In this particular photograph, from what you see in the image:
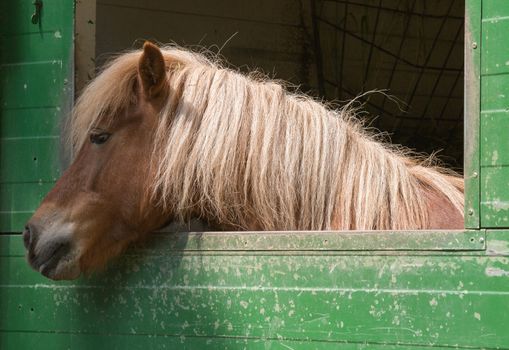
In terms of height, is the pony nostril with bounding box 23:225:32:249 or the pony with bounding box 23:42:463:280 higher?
the pony with bounding box 23:42:463:280

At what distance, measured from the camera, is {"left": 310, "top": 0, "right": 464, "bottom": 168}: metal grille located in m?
5.84

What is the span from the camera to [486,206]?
234cm

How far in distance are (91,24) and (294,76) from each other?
254cm

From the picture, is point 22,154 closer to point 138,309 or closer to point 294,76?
point 138,309

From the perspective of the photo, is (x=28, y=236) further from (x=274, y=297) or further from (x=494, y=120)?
(x=494, y=120)

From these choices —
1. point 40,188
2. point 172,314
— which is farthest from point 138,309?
point 40,188

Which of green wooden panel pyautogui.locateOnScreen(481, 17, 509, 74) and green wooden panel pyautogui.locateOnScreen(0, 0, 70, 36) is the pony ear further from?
green wooden panel pyautogui.locateOnScreen(481, 17, 509, 74)

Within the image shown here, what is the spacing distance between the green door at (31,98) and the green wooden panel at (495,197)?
1414 millimetres

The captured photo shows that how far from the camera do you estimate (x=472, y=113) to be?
93.8 inches

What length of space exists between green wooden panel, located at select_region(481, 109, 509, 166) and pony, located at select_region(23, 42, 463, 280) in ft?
1.86

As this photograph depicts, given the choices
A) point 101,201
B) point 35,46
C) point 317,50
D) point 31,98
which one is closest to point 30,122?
point 31,98

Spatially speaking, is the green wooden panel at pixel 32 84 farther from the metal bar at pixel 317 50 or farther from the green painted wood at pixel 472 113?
the metal bar at pixel 317 50

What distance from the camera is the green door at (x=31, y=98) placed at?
3.18 meters

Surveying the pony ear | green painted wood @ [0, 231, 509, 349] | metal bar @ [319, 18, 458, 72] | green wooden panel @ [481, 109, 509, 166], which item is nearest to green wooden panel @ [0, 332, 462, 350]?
green painted wood @ [0, 231, 509, 349]
